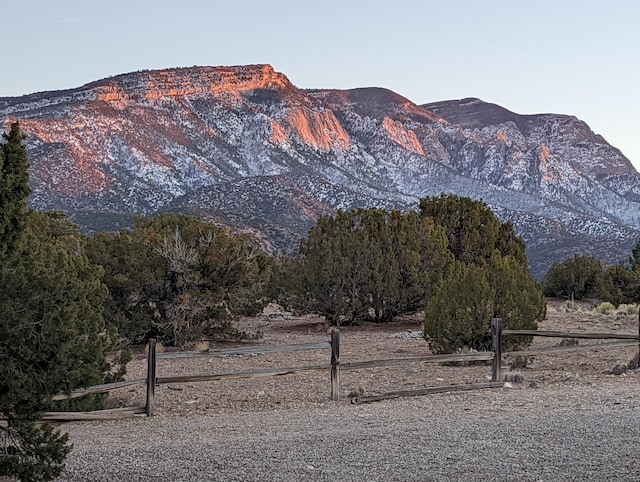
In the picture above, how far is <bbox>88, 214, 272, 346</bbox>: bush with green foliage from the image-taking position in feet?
60.3

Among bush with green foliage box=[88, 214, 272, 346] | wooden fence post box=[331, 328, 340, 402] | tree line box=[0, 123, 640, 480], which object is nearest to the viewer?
tree line box=[0, 123, 640, 480]

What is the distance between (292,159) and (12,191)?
3789 inches

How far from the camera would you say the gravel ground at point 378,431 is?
292 inches

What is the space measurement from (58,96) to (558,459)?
107 meters

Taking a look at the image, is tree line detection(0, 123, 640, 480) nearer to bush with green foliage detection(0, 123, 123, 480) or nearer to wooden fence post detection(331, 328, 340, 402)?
bush with green foliage detection(0, 123, 123, 480)

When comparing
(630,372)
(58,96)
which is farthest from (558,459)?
(58,96)

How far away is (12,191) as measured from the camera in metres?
7.04

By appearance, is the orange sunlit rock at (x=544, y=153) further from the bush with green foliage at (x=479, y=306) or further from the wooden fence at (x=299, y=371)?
the wooden fence at (x=299, y=371)

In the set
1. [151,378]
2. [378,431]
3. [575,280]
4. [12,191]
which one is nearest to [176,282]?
[151,378]

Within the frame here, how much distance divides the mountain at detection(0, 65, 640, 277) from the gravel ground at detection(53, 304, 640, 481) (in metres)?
51.0

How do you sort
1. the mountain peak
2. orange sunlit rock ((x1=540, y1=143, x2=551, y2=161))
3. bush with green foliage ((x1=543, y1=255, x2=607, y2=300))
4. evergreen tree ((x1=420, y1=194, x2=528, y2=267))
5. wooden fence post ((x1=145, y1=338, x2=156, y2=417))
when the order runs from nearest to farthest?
wooden fence post ((x1=145, y1=338, x2=156, y2=417)), evergreen tree ((x1=420, y1=194, x2=528, y2=267)), bush with green foliage ((x1=543, y1=255, x2=607, y2=300)), the mountain peak, orange sunlit rock ((x1=540, y1=143, x2=551, y2=161))

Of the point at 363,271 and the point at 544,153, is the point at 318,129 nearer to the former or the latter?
the point at 544,153

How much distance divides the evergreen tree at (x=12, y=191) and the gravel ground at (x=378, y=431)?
2.15 m

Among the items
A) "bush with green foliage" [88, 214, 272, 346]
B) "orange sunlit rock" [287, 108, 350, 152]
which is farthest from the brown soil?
"orange sunlit rock" [287, 108, 350, 152]
